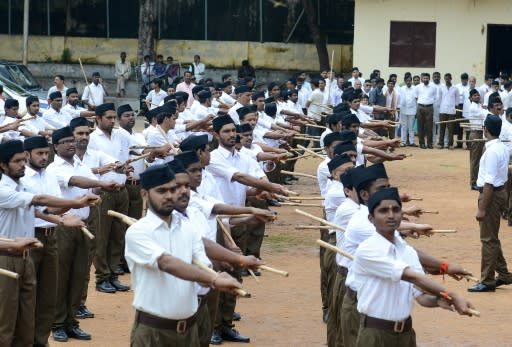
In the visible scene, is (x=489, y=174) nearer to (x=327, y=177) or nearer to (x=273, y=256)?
(x=327, y=177)

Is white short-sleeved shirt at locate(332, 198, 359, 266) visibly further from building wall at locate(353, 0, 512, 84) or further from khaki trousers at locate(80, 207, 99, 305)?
building wall at locate(353, 0, 512, 84)

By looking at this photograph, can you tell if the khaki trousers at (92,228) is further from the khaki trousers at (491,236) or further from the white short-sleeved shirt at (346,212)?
the khaki trousers at (491,236)

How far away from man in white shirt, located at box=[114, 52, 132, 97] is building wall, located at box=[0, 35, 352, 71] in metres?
2.10

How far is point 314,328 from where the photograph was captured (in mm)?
12836

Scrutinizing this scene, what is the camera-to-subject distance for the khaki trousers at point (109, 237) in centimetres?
1466

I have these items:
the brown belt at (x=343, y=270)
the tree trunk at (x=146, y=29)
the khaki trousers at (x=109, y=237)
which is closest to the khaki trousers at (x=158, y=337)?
the brown belt at (x=343, y=270)

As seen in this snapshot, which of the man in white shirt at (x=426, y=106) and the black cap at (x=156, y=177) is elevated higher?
the black cap at (x=156, y=177)

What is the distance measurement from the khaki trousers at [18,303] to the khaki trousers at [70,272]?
1.53 m

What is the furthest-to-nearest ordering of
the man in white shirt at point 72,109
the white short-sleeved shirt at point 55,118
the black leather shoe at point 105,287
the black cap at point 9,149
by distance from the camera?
the man in white shirt at point 72,109, the white short-sleeved shirt at point 55,118, the black leather shoe at point 105,287, the black cap at point 9,149

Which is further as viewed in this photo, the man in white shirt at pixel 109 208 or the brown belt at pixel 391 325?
the man in white shirt at pixel 109 208

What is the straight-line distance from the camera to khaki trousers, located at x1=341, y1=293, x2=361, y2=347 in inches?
389

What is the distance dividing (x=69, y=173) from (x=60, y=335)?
5.50ft

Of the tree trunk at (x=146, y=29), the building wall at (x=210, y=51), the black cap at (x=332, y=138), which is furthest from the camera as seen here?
the building wall at (x=210, y=51)

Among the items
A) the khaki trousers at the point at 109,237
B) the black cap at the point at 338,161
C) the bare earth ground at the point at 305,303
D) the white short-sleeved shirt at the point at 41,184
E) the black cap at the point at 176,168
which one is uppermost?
the black cap at the point at 176,168
